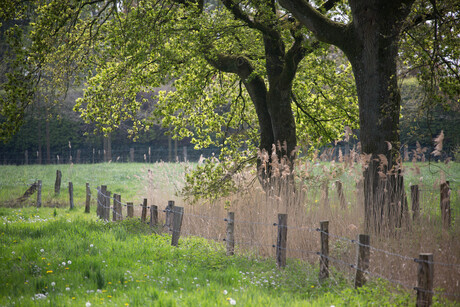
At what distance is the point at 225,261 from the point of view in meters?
7.54

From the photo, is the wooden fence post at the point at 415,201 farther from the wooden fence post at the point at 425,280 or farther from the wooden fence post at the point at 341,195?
the wooden fence post at the point at 425,280

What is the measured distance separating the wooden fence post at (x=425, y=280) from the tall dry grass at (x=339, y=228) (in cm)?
33

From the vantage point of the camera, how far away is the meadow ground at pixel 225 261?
530cm

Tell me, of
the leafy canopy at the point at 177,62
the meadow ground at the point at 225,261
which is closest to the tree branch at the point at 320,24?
the leafy canopy at the point at 177,62

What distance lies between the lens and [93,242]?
8562 mm

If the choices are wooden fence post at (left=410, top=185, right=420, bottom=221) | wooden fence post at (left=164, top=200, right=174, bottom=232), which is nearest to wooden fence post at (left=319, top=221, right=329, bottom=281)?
wooden fence post at (left=410, top=185, right=420, bottom=221)

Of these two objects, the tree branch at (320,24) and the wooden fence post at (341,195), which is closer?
the wooden fence post at (341,195)

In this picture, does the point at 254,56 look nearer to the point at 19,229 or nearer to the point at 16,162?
the point at 19,229

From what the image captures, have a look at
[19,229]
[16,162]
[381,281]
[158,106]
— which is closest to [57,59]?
[158,106]

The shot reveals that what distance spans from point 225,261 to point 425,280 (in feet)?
11.9

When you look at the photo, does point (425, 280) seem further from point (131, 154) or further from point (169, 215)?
Result: point (131, 154)

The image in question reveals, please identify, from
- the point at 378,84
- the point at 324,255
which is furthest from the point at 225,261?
the point at 378,84

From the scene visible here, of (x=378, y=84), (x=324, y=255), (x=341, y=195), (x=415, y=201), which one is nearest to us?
(x=324, y=255)

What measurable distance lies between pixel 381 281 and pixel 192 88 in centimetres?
764
